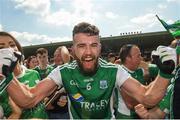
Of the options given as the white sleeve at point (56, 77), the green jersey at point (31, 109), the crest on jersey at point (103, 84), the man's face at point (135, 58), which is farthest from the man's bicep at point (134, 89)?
the man's face at point (135, 58)

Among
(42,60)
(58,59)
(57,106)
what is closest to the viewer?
(57,106)

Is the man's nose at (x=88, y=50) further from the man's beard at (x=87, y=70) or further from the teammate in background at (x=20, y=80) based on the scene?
the teammate in background at (x=20, y=80)

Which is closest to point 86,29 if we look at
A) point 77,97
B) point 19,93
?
point 77,97

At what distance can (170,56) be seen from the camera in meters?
3.64

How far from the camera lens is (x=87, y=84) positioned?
14.0 feet

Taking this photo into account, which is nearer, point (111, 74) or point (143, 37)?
point (111, 74)

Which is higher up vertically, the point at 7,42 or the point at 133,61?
the point at 7,42

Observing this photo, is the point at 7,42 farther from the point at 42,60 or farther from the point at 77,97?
the point at 42,60

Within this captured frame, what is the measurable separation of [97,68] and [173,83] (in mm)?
918

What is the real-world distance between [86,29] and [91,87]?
70 cm

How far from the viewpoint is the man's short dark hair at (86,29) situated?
13.8 feet

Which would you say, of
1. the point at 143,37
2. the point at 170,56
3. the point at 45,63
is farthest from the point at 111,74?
the point at 143,37

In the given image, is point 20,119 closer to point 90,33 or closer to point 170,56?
point 90,33

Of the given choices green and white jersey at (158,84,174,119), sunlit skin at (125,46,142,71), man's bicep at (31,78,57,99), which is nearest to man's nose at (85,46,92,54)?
man's bicep at (31,78,57,99)
